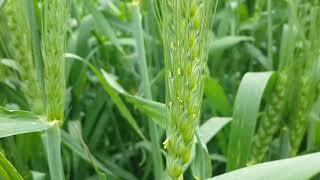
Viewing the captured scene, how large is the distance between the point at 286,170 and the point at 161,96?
0.72 metres

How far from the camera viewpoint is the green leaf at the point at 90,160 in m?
1.05

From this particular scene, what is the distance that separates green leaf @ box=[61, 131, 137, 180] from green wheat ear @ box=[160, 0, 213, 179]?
42cm

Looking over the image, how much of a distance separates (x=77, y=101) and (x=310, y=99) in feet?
1.86

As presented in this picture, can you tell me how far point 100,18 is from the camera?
1356mm

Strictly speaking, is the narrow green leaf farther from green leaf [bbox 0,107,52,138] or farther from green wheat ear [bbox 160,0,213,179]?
green wheat ear [bbox 160,0,213,179]

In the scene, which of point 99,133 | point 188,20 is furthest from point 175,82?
point 99,133

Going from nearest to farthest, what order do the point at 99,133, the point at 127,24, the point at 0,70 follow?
the point at 0,70, the point at 99,133, the point at 127,24

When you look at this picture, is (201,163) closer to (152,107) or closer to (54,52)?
(152,107)

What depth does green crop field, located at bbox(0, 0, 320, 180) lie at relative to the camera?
0.58 metres


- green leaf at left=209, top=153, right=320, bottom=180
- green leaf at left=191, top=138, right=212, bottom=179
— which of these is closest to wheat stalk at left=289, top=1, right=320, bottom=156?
green leaf at left=191, top=138, right=212, bottom=179

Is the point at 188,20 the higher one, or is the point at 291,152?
the point at 188,20


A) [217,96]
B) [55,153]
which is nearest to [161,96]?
[217,96]

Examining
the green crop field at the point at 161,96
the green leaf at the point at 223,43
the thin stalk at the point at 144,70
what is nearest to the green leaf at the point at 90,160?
the green crop field at the point at 161,96

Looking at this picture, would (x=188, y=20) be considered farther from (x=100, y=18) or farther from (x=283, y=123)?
(x=100, y=18)
